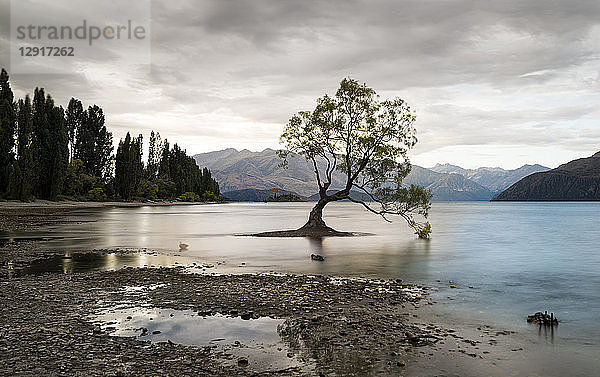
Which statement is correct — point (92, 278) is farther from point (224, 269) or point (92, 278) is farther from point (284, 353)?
point (284, 353)

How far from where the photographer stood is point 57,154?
107875 millimetres

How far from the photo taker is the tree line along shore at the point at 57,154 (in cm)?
9306

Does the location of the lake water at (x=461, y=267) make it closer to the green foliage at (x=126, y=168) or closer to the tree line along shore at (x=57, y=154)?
the tree line along shore at (x=57, y=154)

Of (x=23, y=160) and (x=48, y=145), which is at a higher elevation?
(x=48, y=145)

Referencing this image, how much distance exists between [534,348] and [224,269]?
16.8 meters

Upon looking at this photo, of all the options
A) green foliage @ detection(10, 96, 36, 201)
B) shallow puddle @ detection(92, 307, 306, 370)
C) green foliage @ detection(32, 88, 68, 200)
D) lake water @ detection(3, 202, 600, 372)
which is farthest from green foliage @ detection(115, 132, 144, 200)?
shallow puddle @ detection(92, 307, 306, 370)

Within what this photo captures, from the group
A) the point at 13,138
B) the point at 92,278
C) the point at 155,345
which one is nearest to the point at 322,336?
the point at 155,345

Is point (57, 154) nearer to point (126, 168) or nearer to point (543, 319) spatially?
point (126, 168)

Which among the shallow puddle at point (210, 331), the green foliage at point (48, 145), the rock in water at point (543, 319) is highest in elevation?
the green foliage at point (48, 145)

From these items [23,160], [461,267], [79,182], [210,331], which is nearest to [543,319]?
[210,331]

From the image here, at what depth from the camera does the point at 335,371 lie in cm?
948

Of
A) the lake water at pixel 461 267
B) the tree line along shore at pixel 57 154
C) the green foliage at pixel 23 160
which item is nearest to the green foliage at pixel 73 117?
the tree line along shore at pixel 57 154

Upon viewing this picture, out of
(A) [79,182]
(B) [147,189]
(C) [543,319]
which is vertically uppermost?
(A) [79,182]

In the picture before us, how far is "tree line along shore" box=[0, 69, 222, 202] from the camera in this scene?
9306cm
